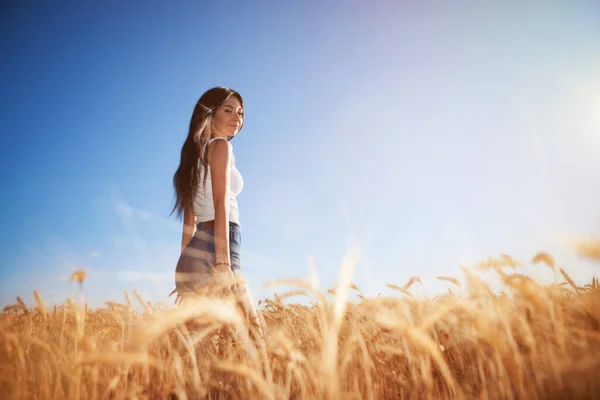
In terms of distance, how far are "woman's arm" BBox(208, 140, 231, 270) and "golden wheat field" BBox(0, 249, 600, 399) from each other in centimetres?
54

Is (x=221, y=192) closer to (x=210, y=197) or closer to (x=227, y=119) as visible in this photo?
(x=210, y=197)

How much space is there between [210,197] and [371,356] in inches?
66.8

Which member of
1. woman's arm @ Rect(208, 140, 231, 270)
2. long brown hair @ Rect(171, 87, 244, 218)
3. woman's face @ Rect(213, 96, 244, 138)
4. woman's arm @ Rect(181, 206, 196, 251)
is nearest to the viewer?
woman's arm @ Rect(208, 140, 231, 270)

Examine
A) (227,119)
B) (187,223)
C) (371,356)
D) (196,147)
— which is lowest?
(371,356)

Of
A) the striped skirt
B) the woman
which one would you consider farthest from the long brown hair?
the striped skirt

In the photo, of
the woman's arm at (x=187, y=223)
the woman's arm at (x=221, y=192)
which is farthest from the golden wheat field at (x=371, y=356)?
the woman's arm at (x=187, y=223)

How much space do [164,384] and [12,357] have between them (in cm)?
85

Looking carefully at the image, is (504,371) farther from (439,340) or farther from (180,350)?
(180,350)

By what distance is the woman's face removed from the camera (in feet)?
10.5

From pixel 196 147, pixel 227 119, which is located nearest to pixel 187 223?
pixel 196 147

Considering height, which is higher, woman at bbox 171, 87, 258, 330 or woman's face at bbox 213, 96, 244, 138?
woman's face at bbox 213, 96, 244, 138

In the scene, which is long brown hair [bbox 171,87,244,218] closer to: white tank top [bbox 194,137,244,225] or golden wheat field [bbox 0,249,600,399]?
white tank top [bbox 194,137,244,225]

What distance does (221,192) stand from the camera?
2.48 metres

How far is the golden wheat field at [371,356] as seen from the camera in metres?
1.07
